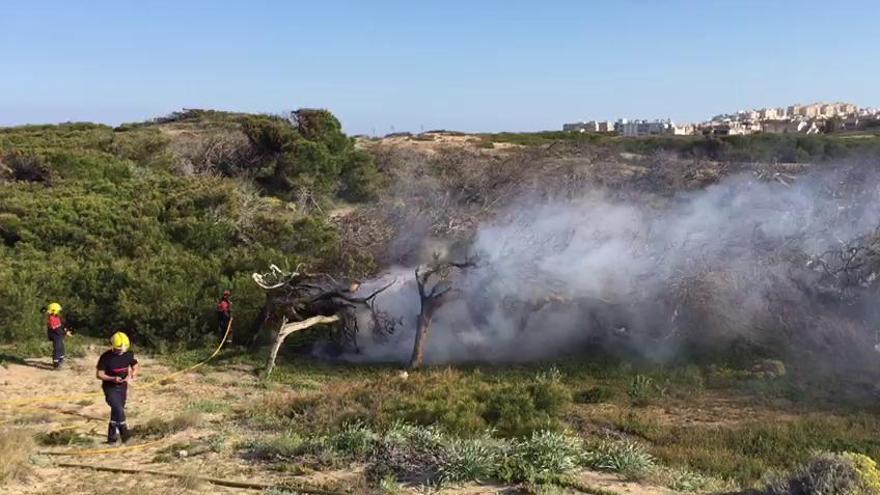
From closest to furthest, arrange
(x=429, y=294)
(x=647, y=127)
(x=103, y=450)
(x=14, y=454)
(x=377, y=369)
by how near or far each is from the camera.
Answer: (x=14, y=454), (x=103, y=450), (x=377, y=369), (x=429, y=294), (x=647, y=127)

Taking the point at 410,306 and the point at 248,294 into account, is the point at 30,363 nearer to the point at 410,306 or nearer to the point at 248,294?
the point at 248,294

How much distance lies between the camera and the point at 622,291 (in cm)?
1703

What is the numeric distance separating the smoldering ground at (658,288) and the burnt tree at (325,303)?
54 cm

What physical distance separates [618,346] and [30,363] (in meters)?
11.7

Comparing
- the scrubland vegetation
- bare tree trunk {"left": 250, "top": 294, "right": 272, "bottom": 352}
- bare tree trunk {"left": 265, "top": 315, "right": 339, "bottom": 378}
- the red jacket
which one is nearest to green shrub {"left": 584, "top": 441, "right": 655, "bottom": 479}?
the scrubland vegetation

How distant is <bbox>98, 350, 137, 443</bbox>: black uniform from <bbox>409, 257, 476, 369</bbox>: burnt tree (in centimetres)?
674

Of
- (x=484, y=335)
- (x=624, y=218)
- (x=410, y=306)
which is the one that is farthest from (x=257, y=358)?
(x=624, y=218)

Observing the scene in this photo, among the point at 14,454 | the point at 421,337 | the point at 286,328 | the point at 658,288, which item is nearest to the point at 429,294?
the point at 421,337

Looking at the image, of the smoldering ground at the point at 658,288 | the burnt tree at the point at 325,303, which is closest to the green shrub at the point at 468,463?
the smoldering ground at the point at 658,288

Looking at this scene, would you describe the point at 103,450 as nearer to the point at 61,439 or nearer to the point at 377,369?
the point at 61,439

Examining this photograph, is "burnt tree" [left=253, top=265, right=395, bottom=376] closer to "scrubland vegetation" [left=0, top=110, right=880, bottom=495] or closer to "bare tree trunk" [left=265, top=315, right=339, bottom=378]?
"bare tree trunk" [left=265, top=315, right=339, bottom=378]

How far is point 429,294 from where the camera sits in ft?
53.5

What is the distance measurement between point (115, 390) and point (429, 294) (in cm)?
770

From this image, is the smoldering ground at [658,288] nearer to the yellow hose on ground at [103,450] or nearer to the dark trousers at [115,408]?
the dark trousers at [115,408]
